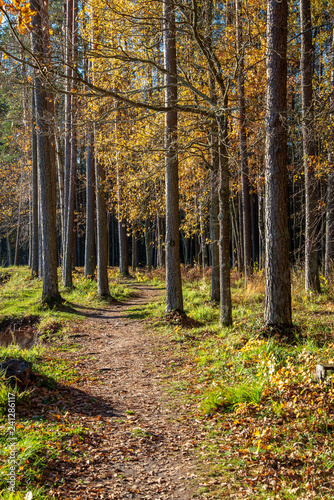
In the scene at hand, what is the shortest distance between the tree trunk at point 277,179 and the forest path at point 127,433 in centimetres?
253

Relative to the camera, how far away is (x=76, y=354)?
8.38 meters

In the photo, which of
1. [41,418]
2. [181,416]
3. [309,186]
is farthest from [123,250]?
[41,418]

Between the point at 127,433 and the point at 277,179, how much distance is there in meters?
4.79

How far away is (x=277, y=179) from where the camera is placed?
22.4 feet

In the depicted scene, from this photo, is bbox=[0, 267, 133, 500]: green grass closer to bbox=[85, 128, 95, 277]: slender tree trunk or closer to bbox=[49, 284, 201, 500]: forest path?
bbox=[49, 284, 201, 500]: forest path

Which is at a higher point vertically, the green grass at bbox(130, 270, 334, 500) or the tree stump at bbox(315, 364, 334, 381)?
the tree stump at bbox(315, 364, 334, 381)

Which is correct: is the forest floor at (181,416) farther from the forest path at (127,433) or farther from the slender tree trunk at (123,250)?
the slender tree trunk at (123,250)

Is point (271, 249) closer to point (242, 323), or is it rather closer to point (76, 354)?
point (242, 323)

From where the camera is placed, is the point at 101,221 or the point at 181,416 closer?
the point at 181,416

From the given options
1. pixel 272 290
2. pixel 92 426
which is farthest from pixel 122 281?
pixel 92 426

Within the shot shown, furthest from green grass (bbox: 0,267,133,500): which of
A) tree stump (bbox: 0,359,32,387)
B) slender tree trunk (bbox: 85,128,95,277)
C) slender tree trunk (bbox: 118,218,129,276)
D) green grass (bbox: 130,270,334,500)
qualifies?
slender tree trunk (bbox: 118,218,129,276)

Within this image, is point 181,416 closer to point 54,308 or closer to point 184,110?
point 184,110

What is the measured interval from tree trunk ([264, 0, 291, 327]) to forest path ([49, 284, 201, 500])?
99.5 inches

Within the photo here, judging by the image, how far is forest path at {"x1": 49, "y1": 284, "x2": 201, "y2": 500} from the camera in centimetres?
362
